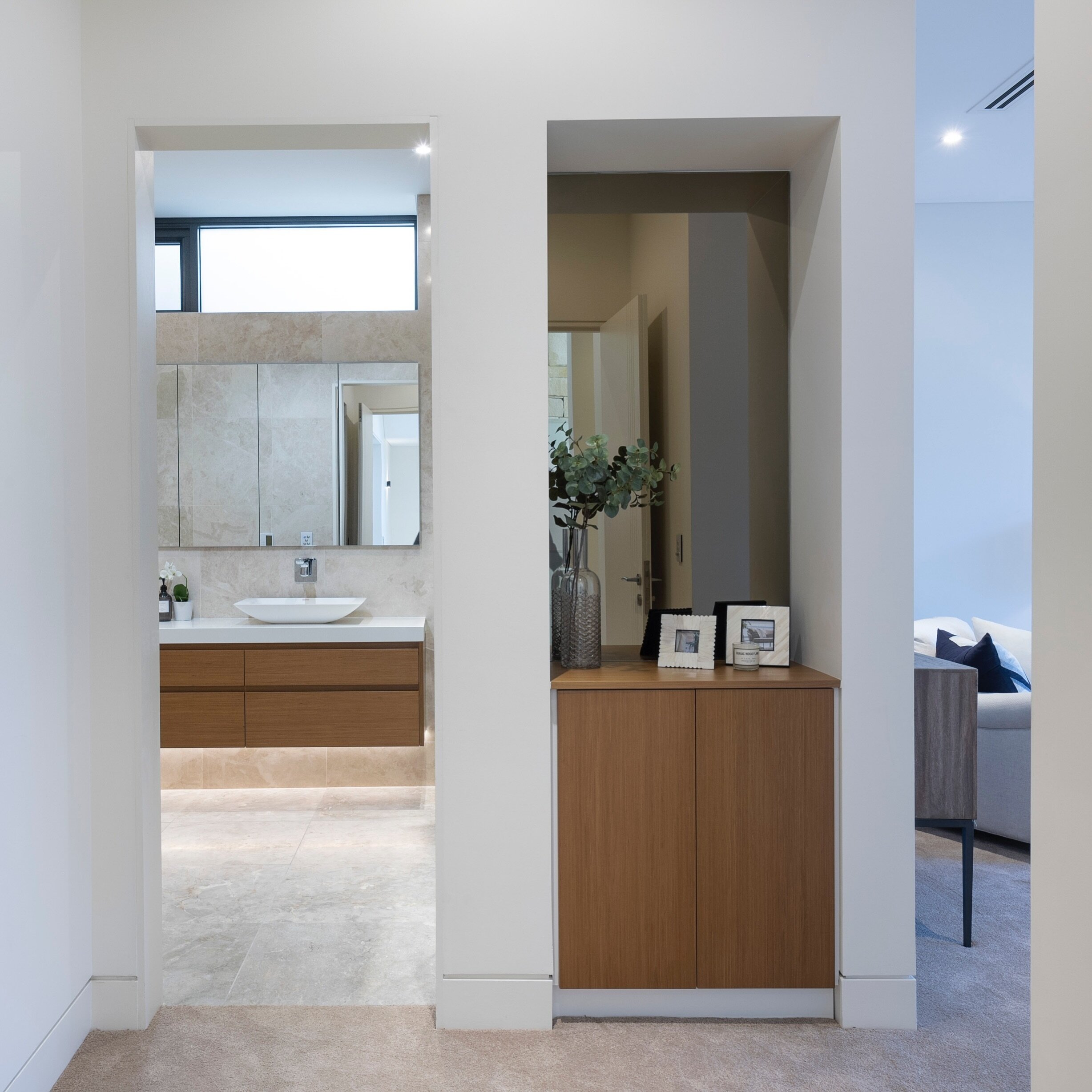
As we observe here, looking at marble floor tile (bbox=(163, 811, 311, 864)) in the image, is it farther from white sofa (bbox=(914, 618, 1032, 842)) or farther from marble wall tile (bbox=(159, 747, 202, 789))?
white sofa (bbox=(914, 618, 1032, 842))

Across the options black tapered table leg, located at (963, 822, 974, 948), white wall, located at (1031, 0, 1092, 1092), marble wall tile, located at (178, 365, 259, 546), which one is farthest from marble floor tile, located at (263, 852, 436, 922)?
white wall, located at (1031, 0, 1092, 1092)

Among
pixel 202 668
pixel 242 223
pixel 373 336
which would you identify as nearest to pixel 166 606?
pixel 202 668

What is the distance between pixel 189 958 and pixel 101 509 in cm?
140

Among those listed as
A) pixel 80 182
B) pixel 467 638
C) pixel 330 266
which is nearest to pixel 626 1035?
pixel 467 638

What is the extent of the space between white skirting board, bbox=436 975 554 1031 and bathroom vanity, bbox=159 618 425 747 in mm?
1747

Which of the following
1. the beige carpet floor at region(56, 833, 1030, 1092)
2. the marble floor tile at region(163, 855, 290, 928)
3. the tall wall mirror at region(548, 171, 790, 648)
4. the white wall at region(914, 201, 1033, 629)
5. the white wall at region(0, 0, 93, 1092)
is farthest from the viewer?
the white wall at region(914, 201, 1033, 629)

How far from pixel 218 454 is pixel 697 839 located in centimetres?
322

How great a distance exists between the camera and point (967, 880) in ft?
8.39

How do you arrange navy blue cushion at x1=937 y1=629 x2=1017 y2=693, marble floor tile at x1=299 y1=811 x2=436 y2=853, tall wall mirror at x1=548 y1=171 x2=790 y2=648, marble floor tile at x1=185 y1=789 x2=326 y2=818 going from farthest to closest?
marble floor tile at x1=185 y1=789 x2=326 y2=818
marble floor tile at x1=299 y1=811 x2=436 y2=853
navy blue cushion at x1=937 y1=629 x2=1017 y2=693
tall wall mirror at x1=548 y1=171 x2=790 y2=648

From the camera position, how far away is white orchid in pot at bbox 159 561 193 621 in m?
4.31

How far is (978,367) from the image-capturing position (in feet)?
15.8

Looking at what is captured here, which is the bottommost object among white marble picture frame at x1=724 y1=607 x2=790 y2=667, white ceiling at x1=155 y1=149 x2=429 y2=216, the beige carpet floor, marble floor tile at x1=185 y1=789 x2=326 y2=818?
marble floor tile at x1=185 y1=789 x2=326 y2=818

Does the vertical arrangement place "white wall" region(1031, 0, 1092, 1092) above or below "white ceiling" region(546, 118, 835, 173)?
below

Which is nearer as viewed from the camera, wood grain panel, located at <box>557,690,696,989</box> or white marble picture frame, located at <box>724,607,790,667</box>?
wood grain panel, located at <box>557,690,696,989</box>
